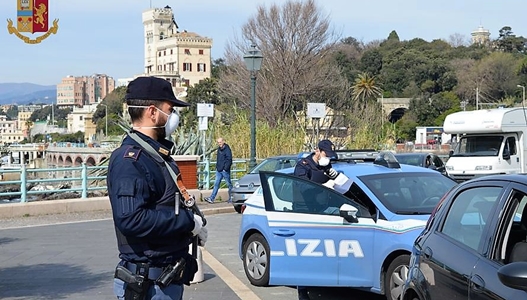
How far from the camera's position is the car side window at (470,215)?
491 cm

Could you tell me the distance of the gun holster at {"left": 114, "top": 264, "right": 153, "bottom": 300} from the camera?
13.9ft

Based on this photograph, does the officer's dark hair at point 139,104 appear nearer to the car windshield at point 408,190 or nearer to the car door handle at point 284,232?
the car windshield at point 408,190

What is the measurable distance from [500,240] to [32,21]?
14.2 meters

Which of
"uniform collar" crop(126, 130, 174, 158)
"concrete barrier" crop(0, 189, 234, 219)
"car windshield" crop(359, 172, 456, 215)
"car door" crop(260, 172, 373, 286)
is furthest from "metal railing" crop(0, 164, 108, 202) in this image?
"uniform collar" crop(126, 130, 174, 158)

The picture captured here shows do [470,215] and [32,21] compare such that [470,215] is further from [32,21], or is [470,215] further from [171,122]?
[32,21]

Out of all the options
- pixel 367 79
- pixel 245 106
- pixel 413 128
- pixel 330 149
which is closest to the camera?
pixel 330 149

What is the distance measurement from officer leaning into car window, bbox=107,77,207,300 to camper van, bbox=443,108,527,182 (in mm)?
21097

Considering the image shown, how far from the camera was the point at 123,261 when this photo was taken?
437cm

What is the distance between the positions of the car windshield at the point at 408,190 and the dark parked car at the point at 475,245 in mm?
2676

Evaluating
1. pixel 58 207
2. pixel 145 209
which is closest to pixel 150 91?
pixel 145 209

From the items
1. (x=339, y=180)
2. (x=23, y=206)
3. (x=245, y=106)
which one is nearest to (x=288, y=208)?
(x=339, y=180)

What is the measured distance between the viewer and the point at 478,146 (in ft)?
85.3

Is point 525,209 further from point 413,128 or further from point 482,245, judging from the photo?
point 413,128

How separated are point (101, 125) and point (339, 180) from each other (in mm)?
127783
